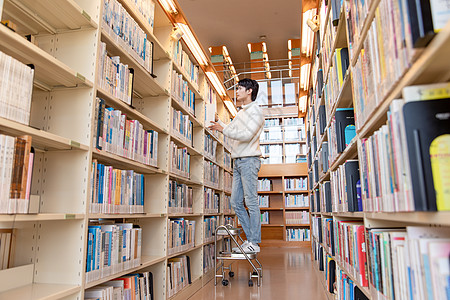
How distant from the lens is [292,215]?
22.3 ft

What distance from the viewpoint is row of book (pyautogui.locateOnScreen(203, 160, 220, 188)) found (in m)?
3.76

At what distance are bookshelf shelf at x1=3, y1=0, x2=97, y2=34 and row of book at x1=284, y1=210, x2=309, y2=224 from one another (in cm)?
593

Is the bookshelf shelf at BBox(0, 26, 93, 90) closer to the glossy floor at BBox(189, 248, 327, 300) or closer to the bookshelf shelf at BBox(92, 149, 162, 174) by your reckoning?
the bookshelf shelf at BBox(92, 149, 162, 174)

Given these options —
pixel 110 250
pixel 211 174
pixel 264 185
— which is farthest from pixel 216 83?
pixel 264 185

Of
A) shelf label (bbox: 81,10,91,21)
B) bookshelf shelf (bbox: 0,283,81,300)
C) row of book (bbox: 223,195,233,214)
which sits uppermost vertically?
shelf label (bbox: 81,10,91,21)

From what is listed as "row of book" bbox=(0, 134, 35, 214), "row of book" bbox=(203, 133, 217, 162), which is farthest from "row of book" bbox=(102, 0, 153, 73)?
"row of book" bbox=(203, 133, 217, 162)

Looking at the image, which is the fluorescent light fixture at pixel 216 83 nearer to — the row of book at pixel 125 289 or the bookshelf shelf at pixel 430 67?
the row of book at pixel 125 289

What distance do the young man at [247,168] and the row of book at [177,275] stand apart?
1.81 ft

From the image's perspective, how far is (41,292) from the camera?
1.27m

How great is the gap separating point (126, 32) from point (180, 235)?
1685 mm

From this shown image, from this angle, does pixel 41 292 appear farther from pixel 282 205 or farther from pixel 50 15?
pixel 282 205

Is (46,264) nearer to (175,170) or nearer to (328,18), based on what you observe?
(175,170)

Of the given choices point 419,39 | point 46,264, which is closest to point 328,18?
point 419,39

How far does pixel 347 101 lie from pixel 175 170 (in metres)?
1.50
